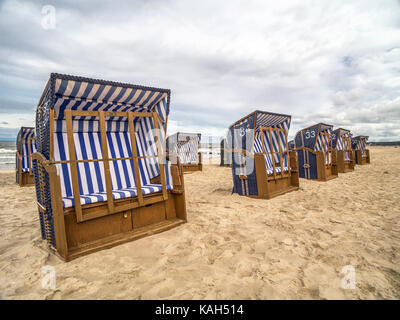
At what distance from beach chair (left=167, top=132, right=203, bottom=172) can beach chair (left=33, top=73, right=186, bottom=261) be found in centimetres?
949

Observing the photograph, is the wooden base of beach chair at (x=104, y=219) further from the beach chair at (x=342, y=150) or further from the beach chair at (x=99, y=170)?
the beach chair at (x=342, y=150)

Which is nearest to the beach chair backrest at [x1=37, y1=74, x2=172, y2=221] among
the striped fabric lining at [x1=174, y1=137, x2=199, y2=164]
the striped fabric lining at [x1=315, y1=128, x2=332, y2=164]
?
the striped fabric lining at [x1=315, y1=128, x2=332, y2=164]

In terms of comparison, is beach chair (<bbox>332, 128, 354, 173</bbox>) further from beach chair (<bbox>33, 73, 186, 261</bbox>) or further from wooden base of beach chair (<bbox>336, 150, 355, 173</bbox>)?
beach chair (<bbox>33, 73, 186, 261</bbox>)

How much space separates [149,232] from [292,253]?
7.01ft

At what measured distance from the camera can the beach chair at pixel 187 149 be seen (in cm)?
1461

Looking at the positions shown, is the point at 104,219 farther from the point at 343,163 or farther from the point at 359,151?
the point at 359,151

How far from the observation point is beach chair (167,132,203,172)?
14609 millimetres

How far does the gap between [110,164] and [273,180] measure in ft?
14.9

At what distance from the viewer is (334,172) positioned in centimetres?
1050

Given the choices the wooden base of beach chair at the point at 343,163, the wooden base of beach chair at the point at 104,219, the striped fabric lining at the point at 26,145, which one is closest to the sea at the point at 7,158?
the striped fabric lining at the point at 26,145

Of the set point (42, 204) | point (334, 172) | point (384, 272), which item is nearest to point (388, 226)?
point (384, 272)
